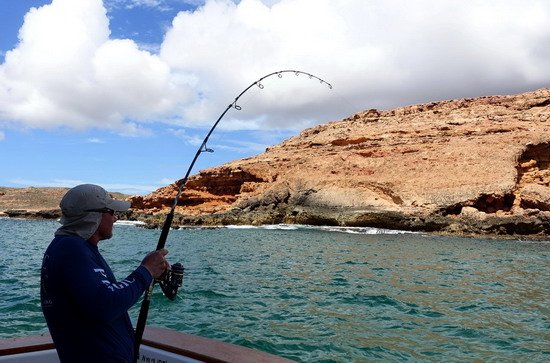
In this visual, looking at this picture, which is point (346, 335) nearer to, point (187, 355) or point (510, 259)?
point (187, 355)

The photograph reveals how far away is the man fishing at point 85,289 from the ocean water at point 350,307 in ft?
15.7

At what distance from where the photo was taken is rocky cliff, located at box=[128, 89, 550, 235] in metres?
43.2

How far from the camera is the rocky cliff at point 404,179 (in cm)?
4319

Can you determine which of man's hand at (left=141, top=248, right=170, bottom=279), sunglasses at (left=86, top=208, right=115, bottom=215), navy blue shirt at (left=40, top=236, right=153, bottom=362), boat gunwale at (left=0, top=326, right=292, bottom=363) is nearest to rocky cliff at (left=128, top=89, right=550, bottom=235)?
boat gunwale at (left=0, top=326, right=292, bottom=363)

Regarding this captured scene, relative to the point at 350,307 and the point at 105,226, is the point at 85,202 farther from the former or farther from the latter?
the point at 350,307

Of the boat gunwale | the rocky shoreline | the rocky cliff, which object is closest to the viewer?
the boat gunwale

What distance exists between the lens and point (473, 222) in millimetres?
40312

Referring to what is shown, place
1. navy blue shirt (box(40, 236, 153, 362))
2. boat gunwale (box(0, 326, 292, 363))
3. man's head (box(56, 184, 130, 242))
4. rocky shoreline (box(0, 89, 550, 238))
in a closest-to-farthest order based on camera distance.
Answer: navy blue shirt (box(40, 236, 153, 362))
man's head (box(56, 184, 130, 242))
boat gunwale (box(0, 326, 292, 363))
rocky shoreline (box(0, 89, 550, 238))

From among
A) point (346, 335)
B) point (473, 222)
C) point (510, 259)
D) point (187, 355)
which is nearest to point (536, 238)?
point (473, 222)

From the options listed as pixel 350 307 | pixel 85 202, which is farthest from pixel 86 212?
pixel 350 307

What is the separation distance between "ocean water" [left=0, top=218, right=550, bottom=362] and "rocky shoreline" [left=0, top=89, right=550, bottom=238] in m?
25.4

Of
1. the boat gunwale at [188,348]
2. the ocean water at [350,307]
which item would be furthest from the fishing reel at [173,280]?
the ocean water at [350,307]

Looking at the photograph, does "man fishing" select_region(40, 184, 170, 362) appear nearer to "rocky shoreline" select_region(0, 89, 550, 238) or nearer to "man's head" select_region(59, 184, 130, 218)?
"man's head" select_region(59, 184, 130, 218)

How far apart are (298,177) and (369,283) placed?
139ft
